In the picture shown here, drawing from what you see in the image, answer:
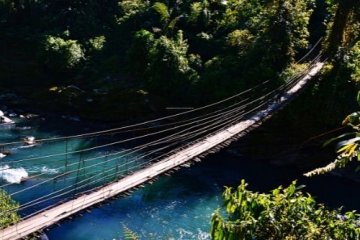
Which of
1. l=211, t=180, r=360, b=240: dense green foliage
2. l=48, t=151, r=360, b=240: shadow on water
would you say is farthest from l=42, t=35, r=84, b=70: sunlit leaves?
l=211, t=180, r=360, b=240: dense green foliage

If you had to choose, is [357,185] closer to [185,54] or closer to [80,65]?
[185,54]

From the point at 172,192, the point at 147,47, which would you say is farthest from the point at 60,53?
the point at 172,192

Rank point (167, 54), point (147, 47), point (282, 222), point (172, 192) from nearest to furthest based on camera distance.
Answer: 1. point (282, 222)
2. point (172, 192)
3. point (167, 54)
4. point (147, 47)

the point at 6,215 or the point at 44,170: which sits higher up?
the point at 6,215

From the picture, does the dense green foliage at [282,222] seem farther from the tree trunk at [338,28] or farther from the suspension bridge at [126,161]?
the tree trunk at [338,28]

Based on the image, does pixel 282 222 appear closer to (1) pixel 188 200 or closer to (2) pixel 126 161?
(2) pixel 126 161

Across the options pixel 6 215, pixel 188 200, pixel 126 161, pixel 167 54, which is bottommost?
pixel 188 200

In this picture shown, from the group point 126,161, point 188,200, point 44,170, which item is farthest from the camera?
point 44,170
